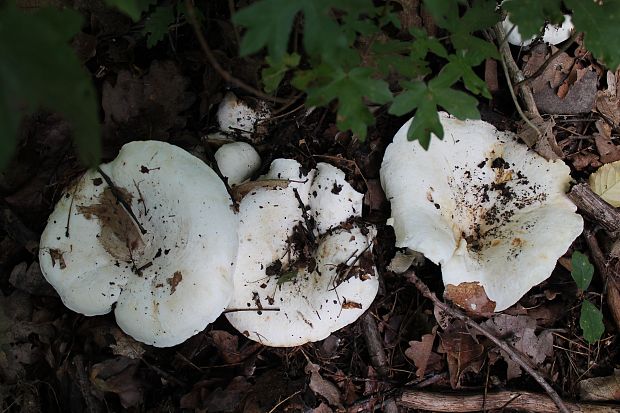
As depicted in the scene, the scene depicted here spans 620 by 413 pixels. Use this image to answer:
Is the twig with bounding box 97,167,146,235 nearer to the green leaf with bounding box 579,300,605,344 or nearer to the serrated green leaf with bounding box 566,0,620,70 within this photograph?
the serrated green leaf with bounding box 566,0,620,70

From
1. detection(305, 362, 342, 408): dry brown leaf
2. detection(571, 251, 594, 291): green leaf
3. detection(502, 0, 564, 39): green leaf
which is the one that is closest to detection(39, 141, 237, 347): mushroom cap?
detection(305, 362, 342, 408): dry brown leaf

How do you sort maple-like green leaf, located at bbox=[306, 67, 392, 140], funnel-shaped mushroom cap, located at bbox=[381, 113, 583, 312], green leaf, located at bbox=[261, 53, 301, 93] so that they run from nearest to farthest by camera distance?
maple-like green leaf, located at bbox=[306, 67, 392, 140], green leaf, located at bbox=[261, 53, 301, 93], funnel-shaped mushroom cap, located at bbox=[381, 113, 583, 312]

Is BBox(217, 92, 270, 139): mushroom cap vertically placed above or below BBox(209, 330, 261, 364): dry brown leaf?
above

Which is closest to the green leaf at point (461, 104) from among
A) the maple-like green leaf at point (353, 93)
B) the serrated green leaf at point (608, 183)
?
the maple-like green leaf at point (353, 93)

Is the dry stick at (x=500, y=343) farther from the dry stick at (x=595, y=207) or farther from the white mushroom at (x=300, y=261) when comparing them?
the dry stick at (x=595, y=207)

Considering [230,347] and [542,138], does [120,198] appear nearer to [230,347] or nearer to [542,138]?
[230,347]

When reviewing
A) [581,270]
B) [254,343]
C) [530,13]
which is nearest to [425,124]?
[530,13]

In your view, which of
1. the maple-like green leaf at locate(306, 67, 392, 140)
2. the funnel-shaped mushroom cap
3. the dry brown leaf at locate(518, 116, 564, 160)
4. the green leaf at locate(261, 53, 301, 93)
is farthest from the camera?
the dry brown leaf at locate(518, 116, 564, 160)
